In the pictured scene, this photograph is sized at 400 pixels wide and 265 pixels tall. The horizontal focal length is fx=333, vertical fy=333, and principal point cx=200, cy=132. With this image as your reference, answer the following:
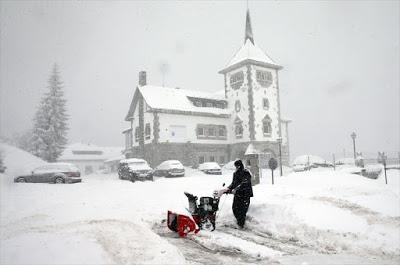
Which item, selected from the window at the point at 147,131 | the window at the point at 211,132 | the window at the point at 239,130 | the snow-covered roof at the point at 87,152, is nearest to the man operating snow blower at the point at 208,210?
the window at the point at 147,131

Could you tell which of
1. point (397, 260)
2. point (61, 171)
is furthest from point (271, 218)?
point (61, 171)

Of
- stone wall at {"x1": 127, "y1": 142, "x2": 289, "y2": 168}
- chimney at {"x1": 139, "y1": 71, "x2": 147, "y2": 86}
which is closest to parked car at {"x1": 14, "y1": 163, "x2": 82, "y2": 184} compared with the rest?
stone wall at {"x1": 127, "y1": 142, "x2": 289, "y2": 168}

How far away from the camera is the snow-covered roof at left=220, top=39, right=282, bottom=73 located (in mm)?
40634

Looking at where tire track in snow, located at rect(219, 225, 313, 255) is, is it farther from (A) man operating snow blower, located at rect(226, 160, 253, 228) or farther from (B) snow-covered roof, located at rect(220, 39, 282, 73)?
(B) snow-covered roof, located at rect(220, 39, 282, 73)

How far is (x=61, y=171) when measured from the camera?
72.5 ft

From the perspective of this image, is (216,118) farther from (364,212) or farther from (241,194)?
(364,212)

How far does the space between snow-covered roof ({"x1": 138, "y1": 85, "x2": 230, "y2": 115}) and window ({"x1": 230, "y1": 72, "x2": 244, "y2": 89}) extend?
10.7 ft

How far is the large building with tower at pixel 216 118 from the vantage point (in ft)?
119

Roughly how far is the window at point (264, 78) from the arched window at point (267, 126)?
163 inches

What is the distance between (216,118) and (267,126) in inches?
247

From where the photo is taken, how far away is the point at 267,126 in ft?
133

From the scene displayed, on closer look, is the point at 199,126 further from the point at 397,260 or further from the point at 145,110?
the point at 397,260

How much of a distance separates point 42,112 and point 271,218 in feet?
126

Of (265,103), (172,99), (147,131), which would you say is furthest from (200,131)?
(265,103)
